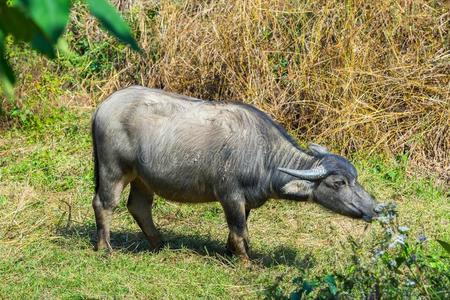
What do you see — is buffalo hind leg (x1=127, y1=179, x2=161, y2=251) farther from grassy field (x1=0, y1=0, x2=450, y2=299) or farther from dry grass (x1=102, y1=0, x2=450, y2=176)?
dry grass (x1=102, y1=0, x2=450, y2=176)

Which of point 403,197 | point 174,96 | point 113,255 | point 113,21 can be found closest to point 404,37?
point 403,197

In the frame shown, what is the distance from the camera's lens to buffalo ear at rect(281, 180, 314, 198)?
596 cm

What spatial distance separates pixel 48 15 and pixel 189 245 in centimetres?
559

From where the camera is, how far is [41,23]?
3.22ft

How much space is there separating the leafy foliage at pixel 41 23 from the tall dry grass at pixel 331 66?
7.26m

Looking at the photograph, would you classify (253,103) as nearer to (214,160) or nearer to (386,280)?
(214,160)

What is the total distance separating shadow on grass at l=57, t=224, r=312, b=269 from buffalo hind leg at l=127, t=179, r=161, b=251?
0.09 meters

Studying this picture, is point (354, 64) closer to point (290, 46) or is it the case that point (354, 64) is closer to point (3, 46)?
point (290, 46)

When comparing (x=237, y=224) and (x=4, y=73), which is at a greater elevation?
(x=4, y=73)

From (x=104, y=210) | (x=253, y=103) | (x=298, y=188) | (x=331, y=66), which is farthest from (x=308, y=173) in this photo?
(x=331, y=66)

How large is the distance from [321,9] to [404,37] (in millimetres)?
901

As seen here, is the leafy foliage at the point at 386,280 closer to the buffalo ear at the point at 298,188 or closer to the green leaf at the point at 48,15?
the buffalo ear at the point at 298,188

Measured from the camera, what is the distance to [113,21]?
3.36 ft

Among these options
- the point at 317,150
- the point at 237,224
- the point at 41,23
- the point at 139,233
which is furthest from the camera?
the point at 139,233
